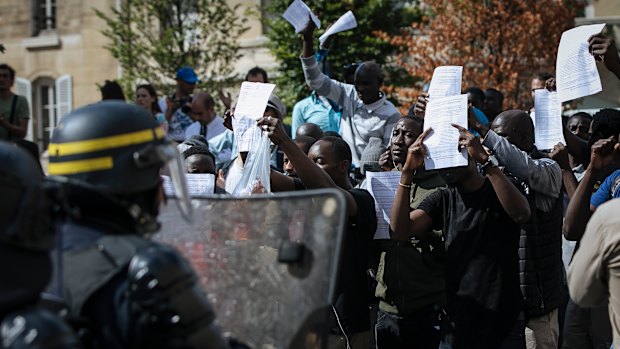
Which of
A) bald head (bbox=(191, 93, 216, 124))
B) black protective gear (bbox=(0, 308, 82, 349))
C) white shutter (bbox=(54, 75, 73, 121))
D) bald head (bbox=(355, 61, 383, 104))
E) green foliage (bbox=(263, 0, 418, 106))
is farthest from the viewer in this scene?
white shutter (bbox=(54, 75, 73, 121))

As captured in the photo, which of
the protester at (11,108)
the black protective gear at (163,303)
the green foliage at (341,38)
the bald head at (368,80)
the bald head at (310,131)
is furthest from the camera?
the green foliage at (341,38)

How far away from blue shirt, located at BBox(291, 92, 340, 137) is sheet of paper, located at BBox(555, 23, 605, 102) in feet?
9.73

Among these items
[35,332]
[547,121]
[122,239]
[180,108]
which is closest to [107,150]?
[122,239]

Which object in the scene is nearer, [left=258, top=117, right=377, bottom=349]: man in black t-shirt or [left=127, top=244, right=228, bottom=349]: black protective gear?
[left=127, top=244, right=228, bottom=349]: black protective gear

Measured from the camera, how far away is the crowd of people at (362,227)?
2.35 meters

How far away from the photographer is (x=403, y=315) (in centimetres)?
535

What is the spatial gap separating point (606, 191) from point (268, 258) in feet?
10.4

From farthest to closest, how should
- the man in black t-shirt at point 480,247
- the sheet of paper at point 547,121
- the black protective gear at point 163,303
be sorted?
the sheet of paper at point 547,121 → the man in black t-shirt at point 480,247 → the black protective gear at point 163,303

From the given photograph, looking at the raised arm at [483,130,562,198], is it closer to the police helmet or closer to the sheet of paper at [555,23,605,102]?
the sheet of paper at [555,23,605,102]

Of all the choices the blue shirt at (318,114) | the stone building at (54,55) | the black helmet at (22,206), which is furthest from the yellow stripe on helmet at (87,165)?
the stone building at (54,55)

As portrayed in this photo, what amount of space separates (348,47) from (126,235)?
12414mm

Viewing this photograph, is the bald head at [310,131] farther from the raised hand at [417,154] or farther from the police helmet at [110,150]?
the police helmet at [110,150]

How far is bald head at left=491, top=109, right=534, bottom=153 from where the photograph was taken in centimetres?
561

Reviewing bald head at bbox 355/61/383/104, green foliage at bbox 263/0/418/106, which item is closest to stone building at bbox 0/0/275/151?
green foliage at bbox 263/0/418/106
